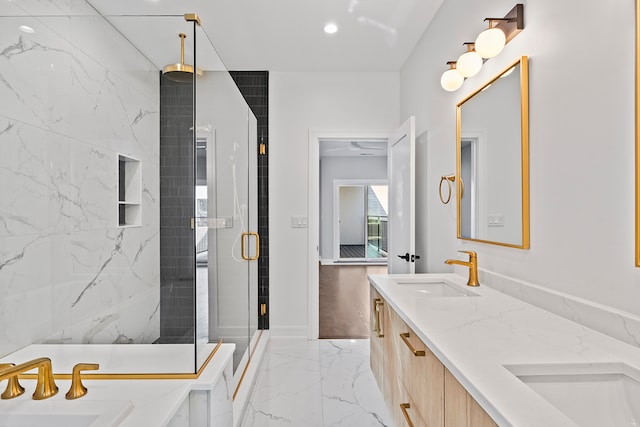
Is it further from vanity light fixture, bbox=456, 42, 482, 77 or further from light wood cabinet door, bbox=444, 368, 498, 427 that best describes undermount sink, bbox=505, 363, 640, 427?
vanity light fixture, bbox=456, 42, 482, 77

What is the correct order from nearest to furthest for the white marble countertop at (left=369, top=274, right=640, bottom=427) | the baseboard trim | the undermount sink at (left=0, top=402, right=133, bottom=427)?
the white marble countertop at (left=369, top=274, right=640, bottom=427) < the undermount sink at (left=0, top=402, right=133, bottom=427) < the baseboard trim

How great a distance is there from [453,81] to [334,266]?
6155mm

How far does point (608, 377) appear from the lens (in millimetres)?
896

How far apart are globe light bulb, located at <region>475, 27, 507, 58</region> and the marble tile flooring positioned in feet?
6.65

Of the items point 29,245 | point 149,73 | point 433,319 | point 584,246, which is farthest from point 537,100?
point 29,245

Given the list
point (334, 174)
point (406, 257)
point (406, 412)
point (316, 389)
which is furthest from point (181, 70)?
point (334, 174)

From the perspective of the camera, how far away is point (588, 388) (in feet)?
2.91

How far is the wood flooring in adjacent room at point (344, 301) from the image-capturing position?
12.5 ft

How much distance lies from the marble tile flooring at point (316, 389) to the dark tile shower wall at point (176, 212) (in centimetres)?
89

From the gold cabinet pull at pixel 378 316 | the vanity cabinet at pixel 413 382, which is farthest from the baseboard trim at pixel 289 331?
the gold cabinet pull at pixel 378 316

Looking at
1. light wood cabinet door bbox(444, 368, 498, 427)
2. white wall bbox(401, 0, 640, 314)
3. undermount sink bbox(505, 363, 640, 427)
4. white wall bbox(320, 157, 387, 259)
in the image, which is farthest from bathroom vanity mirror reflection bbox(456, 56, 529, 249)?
white wall bbox(320, 157, 387, 259)

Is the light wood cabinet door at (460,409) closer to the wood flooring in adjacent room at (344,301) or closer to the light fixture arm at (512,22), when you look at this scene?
the light fixture arm at (512,22)

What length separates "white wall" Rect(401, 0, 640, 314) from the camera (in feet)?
3.56

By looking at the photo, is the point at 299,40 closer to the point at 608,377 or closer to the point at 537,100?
the point at 537,100
